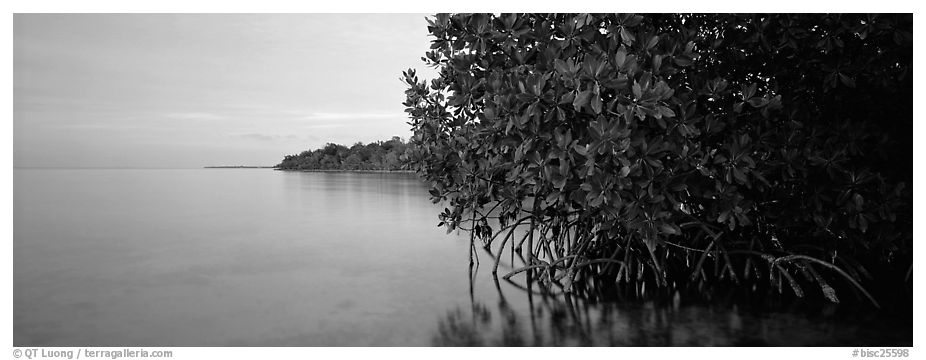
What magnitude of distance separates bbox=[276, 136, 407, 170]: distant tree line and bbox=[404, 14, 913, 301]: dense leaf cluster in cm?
4983

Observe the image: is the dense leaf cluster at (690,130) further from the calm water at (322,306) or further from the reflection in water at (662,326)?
the calm water at (322,306)

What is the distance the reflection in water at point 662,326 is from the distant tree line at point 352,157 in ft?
165

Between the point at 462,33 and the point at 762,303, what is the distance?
339 cm

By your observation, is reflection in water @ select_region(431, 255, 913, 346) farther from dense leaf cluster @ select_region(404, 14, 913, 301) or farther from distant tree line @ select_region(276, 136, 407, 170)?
distant tree line @ select_region(276, 136, 407, 170)

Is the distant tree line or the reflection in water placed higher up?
the distant tree line

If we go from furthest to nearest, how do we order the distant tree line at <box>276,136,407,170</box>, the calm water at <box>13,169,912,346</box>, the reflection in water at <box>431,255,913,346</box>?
the distant tree line at <box>276,136,407,170</box>
the calm water at <box>13,169,912,346</box>
the reflection in water at <box>431,255,913,346</box>

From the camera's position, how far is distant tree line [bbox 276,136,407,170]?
6302 centimetres

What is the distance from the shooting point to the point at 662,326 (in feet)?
17.3

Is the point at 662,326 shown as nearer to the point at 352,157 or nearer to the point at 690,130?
the point at 690,130

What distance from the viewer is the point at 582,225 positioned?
676cm

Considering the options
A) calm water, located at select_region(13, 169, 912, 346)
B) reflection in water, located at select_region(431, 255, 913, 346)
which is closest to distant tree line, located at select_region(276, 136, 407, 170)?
calm water, located at select_region(13, 169, 912, 346)

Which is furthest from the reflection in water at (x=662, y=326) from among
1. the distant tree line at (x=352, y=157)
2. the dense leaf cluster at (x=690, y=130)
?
the distant tree line at (x=352, y=157)

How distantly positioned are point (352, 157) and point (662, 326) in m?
72.5
